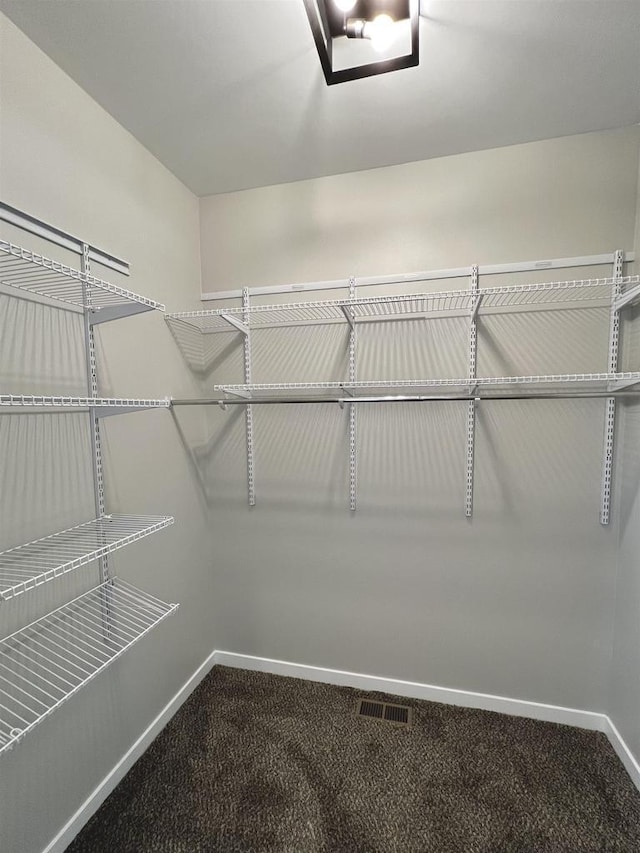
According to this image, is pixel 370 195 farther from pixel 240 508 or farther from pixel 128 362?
pixel 240 508

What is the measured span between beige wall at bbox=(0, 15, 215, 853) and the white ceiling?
0.18m

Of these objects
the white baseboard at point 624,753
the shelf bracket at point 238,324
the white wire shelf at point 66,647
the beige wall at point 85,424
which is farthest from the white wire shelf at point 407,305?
the white baseboard at point 624,753

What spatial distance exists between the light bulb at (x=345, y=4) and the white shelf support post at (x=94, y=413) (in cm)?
106

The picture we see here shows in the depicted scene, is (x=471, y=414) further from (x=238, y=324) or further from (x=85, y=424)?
(x=85, y=424)

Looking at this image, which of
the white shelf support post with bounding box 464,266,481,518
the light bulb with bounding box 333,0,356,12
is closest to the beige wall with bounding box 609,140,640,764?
the white shelf support post with bounding box 464,266,481,518

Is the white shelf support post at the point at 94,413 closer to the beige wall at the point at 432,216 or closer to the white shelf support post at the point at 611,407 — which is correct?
the beige wall at the point at 432,216

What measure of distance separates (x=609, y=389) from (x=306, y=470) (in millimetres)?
1389

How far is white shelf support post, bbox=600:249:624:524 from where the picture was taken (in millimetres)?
1531

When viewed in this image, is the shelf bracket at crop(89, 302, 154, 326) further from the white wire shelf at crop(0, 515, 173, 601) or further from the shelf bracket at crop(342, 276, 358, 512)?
the shelf bracket at crop(342, 276, 358, 512)

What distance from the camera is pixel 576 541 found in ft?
5.46

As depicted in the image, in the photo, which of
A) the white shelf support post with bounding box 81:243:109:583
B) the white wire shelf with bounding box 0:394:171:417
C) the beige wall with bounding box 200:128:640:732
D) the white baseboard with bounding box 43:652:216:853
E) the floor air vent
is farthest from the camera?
the floor air vent

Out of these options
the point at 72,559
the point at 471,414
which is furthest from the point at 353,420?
the point at 72,559

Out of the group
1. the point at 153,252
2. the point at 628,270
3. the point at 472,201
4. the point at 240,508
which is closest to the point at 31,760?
the point at 240,508

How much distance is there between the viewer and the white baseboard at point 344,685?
53.9 inches
